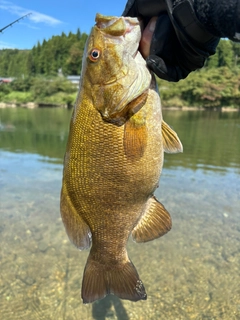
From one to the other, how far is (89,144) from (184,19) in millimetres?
974

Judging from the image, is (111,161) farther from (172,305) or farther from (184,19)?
(172,305)

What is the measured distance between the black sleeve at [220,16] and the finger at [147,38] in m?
0.34

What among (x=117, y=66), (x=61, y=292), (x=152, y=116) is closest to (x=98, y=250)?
(x=152, y=116)

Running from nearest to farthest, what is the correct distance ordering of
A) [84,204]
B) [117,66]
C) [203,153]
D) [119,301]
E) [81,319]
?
[117,66] < [84,204] < [81,319] < [119,301] < [203,153]

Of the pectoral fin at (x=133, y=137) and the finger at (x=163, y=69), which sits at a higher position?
the finger at (x=163, y=69)

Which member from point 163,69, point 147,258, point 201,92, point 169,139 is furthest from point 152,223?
point 201,92

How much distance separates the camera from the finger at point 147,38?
2100 mm

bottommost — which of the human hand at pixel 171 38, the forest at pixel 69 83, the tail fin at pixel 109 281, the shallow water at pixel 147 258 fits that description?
the shallow water at pixel 147 258

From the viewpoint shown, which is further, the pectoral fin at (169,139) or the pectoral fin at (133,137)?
the pectoral fin at (169,139)

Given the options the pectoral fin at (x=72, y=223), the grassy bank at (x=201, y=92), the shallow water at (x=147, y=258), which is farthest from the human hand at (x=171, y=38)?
the grassy bank at (x=201, y=92)

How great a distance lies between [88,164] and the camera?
2135 mm

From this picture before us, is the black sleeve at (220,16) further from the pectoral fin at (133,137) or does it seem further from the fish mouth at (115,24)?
the pectoral fin at (133,137)

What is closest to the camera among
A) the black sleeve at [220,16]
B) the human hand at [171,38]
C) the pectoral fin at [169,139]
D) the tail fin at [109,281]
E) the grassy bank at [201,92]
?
the black sleeve at [220,16]

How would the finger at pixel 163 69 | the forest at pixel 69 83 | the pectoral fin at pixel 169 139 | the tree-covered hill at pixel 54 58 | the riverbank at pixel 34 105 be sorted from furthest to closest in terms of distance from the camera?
the tree-covered hill at pixel 54 58 → the riverbank at pixel 34 105 → the forest at pixel 69 83 → the pectoral fin at pixel 169 139 → the finger at pixel 163 69
